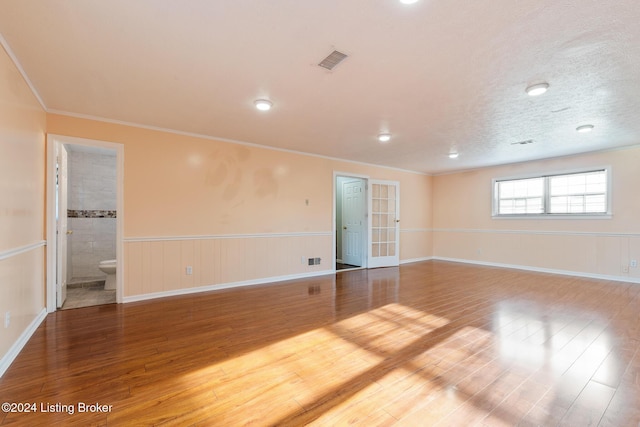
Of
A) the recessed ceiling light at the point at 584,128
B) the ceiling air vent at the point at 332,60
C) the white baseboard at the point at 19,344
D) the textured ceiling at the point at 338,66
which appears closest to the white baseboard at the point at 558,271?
the textured ceiling at the point at 338,66

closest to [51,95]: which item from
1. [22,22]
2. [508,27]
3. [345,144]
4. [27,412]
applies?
[22,22]

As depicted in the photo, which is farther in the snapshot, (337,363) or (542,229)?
(542,229)

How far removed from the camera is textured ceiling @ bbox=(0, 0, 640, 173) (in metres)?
1.74

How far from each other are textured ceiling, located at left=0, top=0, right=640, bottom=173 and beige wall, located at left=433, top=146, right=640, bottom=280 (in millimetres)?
1739

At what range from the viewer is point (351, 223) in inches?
272

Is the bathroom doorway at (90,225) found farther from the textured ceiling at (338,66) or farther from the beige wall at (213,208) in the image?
the textured ceiling at (338,66)

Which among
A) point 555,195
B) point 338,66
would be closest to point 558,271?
point 555,195

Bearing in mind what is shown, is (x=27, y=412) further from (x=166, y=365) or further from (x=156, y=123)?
(x=156, y=123)

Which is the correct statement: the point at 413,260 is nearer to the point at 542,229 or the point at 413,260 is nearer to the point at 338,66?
the point at 542,229

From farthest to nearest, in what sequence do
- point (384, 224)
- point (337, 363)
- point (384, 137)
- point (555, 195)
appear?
point (384, 224) → point (555, 195) → point (384, 137) → point (337, 363)

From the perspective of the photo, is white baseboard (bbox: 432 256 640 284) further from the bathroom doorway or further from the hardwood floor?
the bathroom doorway

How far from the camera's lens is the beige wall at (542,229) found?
16.5 ft

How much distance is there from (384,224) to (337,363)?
16.0ft

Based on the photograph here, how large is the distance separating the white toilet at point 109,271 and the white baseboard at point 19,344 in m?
1.07
